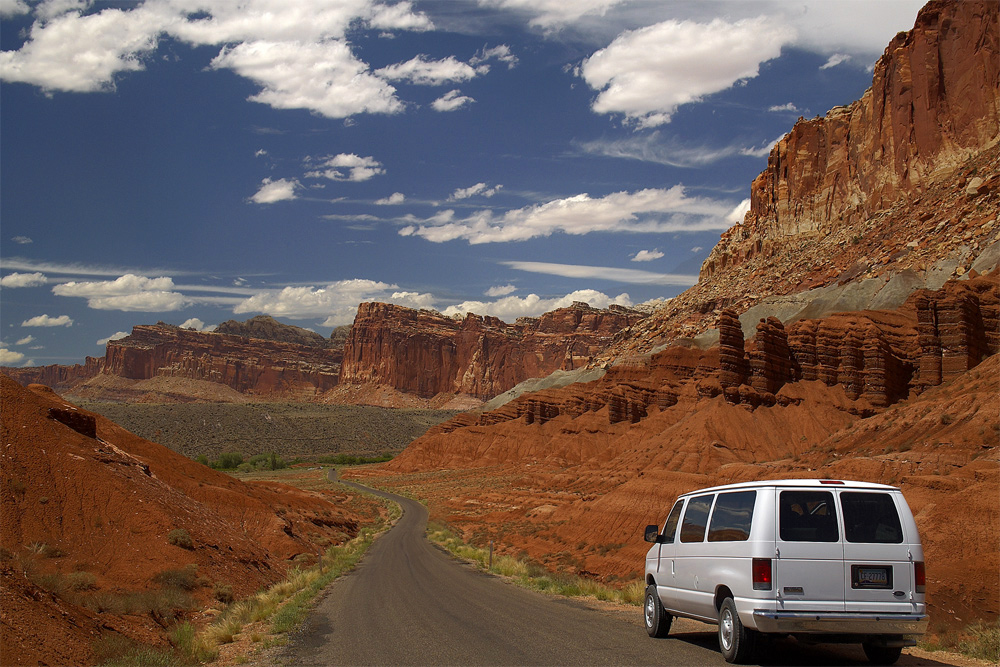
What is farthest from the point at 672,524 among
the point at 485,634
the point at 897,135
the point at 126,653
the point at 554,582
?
the point at 897,135

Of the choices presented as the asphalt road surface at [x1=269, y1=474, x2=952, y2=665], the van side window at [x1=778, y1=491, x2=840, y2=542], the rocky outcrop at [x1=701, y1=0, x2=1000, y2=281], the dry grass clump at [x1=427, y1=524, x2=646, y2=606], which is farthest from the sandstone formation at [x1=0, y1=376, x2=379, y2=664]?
the rocky outcrop at [x1=701, y1=0, x2=1000, y2=281]

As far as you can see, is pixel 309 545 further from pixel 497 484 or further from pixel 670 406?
pixel 670 406

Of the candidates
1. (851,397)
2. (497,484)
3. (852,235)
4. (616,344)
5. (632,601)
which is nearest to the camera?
(632,601)

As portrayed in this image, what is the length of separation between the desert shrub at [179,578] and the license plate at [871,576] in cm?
1428

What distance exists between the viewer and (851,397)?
54344 mm

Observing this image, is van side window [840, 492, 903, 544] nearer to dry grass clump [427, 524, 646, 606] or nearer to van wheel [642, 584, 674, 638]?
van wheel [642, 584, 674, 638]

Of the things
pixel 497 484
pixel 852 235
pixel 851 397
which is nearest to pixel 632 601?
pixel 851 397

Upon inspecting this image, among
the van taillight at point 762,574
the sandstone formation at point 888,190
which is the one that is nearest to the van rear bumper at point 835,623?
the van taillight at point 762,574

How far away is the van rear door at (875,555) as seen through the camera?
8812mm

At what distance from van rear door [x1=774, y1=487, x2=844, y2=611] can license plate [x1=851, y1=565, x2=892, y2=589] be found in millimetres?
174

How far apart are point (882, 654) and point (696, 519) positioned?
9.20 feet

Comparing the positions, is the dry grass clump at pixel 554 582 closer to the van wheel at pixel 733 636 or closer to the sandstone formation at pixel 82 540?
the van wheel at pixel 733 636

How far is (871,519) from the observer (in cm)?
911

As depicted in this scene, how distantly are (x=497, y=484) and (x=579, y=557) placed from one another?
4242cm
